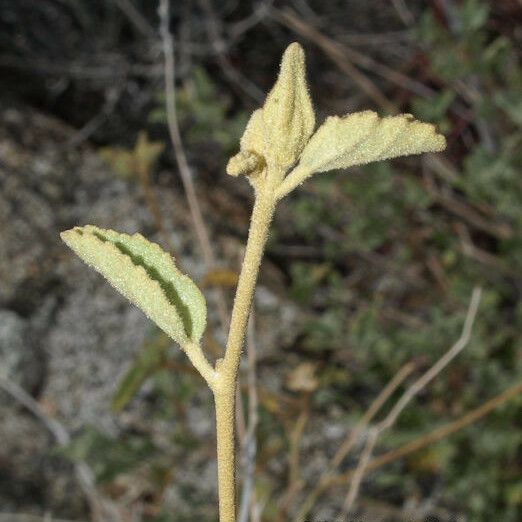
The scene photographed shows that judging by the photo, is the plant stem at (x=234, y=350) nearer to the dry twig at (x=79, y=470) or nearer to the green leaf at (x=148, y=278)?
the green leaf at (x=148, y=278)

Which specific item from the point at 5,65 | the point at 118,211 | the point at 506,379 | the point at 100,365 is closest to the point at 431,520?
the point at 506,379

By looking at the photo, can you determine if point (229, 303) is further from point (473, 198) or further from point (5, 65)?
point (5, 65)

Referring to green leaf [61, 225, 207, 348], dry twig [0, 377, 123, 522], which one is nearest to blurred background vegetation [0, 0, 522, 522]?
dry twig [0, 377, 123, 522]

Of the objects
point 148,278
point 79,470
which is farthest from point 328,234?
point 148,278

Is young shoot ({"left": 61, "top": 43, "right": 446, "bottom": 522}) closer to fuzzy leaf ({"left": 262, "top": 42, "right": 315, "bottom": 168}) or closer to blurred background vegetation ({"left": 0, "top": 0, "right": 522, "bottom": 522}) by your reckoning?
fuzzy leaf ({"left": 262, "top": 42, "right": 315, "bottom": 168})

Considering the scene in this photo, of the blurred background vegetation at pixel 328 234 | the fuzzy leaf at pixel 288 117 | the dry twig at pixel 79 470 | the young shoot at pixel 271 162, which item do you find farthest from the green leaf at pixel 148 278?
the dry twig at pixel 79 470

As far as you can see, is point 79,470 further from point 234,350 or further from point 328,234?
point 234,350
